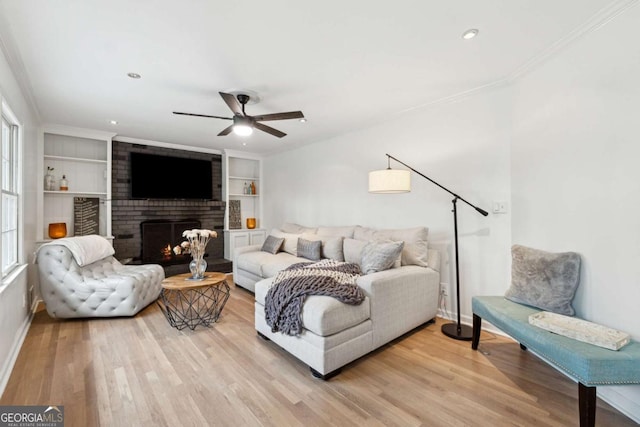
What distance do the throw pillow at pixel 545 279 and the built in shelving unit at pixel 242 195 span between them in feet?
15.8

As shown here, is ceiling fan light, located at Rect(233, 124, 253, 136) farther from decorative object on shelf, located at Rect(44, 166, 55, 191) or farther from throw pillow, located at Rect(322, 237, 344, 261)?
decorative object on shelf, located at Rect(44, 166, 55, 191)

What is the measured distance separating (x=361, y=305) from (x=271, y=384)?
87 centimetres

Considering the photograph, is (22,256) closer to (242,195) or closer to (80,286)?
(80,286)

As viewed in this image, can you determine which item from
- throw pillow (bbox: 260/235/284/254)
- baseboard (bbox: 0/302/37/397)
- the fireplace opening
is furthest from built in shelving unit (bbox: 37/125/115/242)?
throw pillow (bbox: 260/235/284/254)

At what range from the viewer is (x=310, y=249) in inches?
154

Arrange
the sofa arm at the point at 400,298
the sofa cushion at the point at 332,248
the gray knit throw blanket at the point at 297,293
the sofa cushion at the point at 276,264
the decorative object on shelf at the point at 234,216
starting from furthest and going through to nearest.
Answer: the decorative object on shelf at the point at 234,216 < the sofa cushion at the point at 332,248 < the sofa cushion at the point at 276,264 < the sofa arm at the point at 400,298 < the gray knit throw blanket at the point at 297,293

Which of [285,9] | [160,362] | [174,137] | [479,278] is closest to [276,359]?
[160,362]

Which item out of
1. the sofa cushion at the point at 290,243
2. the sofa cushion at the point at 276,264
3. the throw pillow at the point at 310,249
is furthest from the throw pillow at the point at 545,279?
the sofa cushion at the point at 290,243

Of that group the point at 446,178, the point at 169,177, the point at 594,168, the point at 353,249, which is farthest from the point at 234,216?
the point at 594,168

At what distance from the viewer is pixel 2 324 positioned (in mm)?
1997

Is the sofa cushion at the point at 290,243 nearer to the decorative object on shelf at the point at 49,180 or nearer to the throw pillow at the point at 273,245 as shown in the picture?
the throw pillow at the point at 273,245

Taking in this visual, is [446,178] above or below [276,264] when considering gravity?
above

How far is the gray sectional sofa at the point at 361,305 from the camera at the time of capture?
6.66ft

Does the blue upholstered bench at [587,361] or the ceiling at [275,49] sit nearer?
the blue upholstered bench at [587,361]
